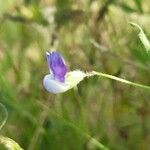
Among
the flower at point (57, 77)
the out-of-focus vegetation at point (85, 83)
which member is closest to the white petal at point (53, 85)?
the flower at point (57, 77)

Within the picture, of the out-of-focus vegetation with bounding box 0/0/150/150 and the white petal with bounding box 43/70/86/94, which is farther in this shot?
the out-of-focus vegetation with bounding box 0/0/150/150

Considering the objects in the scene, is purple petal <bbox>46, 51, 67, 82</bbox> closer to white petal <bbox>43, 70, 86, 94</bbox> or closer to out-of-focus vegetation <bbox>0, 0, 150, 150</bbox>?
white petal <bbox>43, 70, 86, 94</bbox>

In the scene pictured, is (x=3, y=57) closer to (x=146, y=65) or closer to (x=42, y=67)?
(x=42, y=67)

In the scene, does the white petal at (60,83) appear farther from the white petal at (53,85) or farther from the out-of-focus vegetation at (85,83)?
the out-of-focus vegetation at (85,83)

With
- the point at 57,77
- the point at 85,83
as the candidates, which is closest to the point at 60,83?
the point at 57,77

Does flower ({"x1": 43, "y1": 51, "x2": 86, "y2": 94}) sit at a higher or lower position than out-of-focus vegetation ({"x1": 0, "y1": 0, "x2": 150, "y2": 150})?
higher

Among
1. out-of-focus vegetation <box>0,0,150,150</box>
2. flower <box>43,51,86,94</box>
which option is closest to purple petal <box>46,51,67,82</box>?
flower <box>43,51,86,94</box>

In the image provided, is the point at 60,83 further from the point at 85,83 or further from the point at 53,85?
the point at 85,83

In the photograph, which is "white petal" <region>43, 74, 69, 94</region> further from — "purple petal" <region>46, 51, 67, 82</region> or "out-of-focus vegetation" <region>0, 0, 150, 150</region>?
"out-of-focus vegetation" <region>0, 0, 150, 150</region>
